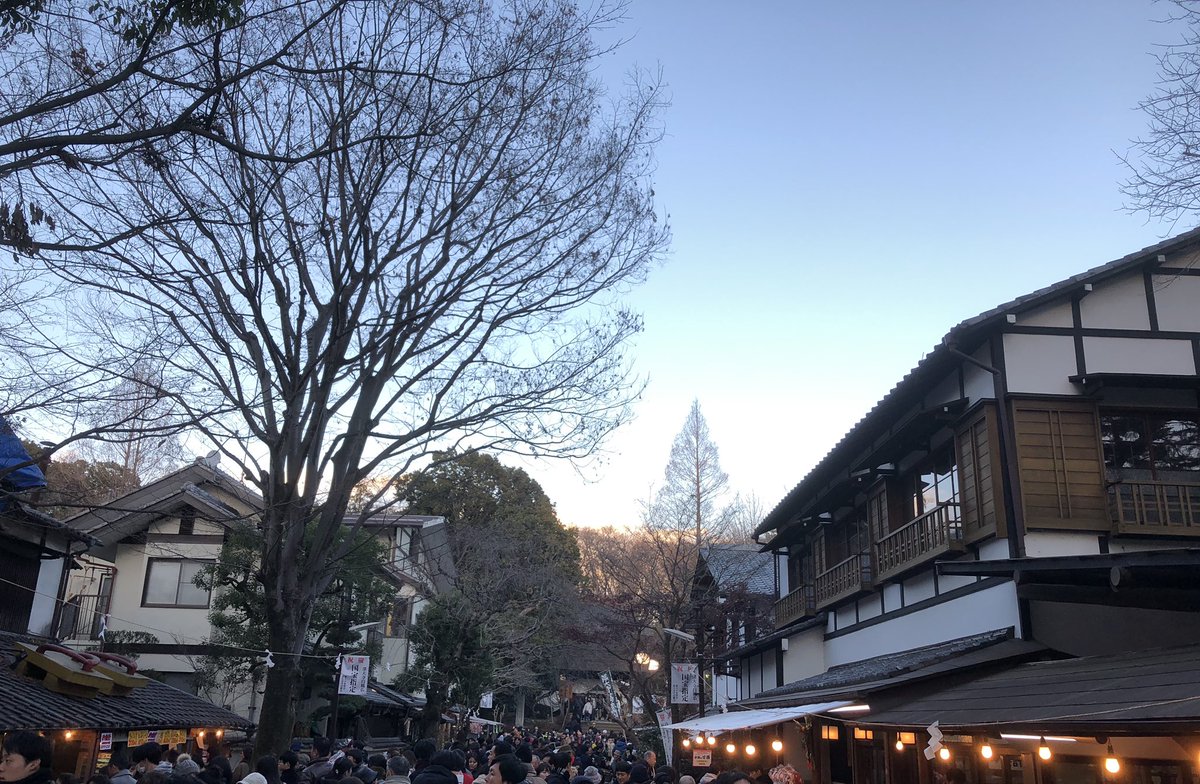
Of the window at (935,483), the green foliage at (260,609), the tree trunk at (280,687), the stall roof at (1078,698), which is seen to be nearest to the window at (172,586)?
the green foliage at (260,609)

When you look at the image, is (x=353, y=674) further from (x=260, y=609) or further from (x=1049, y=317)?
(x=1049, y=317)

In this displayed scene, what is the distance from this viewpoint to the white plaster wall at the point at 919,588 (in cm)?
1574

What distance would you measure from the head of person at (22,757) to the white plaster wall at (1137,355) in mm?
13803

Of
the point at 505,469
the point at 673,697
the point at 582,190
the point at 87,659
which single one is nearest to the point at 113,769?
the point at 87,659

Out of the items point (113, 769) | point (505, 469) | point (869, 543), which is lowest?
point (113, 769)

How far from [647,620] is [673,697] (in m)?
6.73

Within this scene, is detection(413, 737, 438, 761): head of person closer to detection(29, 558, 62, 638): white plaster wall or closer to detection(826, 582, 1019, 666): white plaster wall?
detection(826, 582, 1019, 666): white plaster wall

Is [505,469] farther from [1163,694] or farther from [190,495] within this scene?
[1163,694]

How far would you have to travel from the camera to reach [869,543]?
1914cm

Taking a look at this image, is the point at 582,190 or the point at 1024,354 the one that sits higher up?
the point at 582,190

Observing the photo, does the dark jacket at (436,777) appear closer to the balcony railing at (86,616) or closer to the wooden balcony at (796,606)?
the wooden balcony at (796,606)

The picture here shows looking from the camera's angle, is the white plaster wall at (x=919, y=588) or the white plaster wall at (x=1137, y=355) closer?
the white plaster wall at (x=1137, y=355)

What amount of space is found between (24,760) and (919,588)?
14125 millimetres

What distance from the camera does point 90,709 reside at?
12.0 meters
